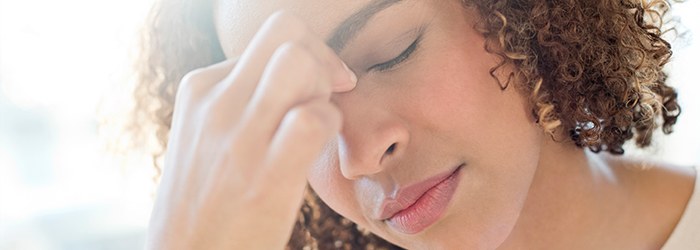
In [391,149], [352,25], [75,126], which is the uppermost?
[352,25]

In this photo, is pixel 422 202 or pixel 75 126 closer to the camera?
pixel 422 202

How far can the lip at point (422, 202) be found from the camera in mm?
709

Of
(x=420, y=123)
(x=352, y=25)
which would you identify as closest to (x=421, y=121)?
(x=420, y=123)

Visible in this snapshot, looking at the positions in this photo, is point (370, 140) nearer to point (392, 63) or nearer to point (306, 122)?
point (392, 63)

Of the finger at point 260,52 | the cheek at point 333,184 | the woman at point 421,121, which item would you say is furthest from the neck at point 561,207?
the finger at point 260,52

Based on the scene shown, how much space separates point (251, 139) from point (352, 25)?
22cm

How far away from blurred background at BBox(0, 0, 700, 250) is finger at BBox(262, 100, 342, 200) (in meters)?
0.57

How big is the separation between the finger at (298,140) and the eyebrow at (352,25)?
20 centimetres

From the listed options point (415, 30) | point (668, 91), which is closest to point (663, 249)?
point (668, 91)

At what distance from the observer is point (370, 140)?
26.0 inches

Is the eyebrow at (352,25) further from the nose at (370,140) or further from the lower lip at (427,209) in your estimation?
the lower lip at (427,209)

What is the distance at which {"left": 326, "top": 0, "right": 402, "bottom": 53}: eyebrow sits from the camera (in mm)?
667

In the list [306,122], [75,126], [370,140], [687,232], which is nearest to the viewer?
[306,122]

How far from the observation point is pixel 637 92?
2.70 ft
